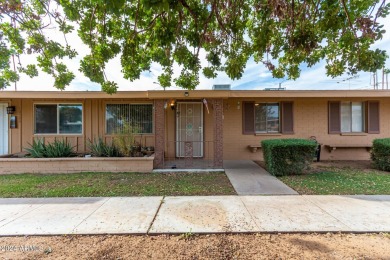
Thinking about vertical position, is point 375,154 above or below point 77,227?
above

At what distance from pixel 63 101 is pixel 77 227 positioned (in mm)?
7078

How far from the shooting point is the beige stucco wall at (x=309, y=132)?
9.09 meters

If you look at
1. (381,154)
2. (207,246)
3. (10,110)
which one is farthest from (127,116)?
(381,154)

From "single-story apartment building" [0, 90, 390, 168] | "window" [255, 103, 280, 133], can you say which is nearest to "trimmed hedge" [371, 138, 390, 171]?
"single-story apartment building" [0, 90, 390, 168]

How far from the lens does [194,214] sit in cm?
371

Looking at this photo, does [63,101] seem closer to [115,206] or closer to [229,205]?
[115,206]

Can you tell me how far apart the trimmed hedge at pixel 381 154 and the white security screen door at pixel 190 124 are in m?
6.07

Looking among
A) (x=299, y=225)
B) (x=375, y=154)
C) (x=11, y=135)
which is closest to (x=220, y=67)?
(x=299, y=225)

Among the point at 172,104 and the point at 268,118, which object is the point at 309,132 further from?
the point at 172,104

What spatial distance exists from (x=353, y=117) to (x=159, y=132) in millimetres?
8141

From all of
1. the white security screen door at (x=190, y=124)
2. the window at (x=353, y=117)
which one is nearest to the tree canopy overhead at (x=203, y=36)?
the white security screen door at (x=190, y=124)

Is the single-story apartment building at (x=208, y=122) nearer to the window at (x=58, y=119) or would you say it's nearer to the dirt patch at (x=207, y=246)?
the window at (x=58, y=119)

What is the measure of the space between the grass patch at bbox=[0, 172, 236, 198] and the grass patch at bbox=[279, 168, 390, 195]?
1.80 meters

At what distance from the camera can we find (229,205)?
4105 millimetres
